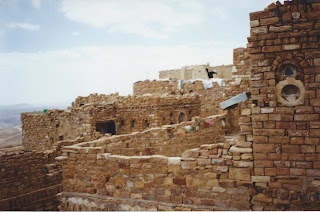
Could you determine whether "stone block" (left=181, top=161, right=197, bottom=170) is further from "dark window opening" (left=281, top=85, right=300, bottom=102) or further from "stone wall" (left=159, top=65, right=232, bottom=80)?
"stone wall" (left=159, top=65, right=232, bottom=80)

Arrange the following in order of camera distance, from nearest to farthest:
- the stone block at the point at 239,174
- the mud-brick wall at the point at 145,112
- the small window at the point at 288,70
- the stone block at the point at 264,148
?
the small window at the point at 288,70 < the stone block at the point at 264,148 < the stone block at the point at 239,174 < the mud-brick wall at the point at 145,112

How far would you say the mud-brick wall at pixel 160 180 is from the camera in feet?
18.6

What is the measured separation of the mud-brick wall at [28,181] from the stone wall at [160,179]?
415cm

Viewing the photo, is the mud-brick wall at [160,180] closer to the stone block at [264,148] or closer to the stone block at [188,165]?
the stone block at [188,165]

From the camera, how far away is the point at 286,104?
208 inches

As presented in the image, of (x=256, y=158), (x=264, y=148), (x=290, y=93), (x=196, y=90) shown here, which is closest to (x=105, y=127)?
(x=196, y=90)

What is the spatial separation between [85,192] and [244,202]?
3737 millimetres

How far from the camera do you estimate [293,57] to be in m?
5.21

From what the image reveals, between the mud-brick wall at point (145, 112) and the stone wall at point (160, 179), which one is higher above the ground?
the mud-brick wall at point (145, 112)

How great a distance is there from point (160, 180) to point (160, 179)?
0.02m

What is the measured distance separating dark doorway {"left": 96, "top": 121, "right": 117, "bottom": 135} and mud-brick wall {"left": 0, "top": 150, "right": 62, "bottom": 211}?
5.27 m

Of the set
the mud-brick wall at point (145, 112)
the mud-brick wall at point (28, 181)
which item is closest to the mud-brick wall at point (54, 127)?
the mud-brick wall at point (145, 112)

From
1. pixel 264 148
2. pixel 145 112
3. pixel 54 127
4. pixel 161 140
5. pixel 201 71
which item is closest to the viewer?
pixel 264 148

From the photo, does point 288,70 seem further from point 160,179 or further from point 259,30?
point 160,179
